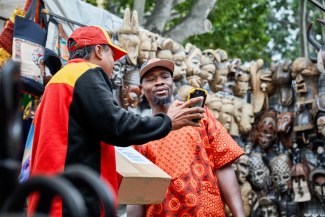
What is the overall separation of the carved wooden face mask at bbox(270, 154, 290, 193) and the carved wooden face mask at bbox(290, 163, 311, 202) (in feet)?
0.30

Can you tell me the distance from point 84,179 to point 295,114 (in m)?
6.75

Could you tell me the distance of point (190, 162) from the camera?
13.7 feet

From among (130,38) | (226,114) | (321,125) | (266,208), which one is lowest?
(266,208)

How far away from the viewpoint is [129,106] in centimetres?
621

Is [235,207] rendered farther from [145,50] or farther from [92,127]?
[145,50]

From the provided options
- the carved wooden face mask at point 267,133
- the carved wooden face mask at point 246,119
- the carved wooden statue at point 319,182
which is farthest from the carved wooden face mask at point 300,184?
the carved wooden face mask at point 246,119

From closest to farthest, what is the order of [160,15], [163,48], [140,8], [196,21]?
[163,48] < [196,21] < [140,8] < [160,15]

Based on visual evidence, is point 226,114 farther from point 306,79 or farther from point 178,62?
point 178,62

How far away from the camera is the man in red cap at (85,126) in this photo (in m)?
2.81

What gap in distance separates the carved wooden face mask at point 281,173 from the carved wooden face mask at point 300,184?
0.30 feet

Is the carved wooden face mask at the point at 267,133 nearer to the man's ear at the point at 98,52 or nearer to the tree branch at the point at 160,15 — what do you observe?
the tree branch at the point at 160,15

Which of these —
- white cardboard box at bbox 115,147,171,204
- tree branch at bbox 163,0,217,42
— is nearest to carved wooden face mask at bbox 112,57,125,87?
white cardboard box at bbox 115,147,171,204

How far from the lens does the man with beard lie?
162 inches

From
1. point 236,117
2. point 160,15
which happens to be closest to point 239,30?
point 160,15
